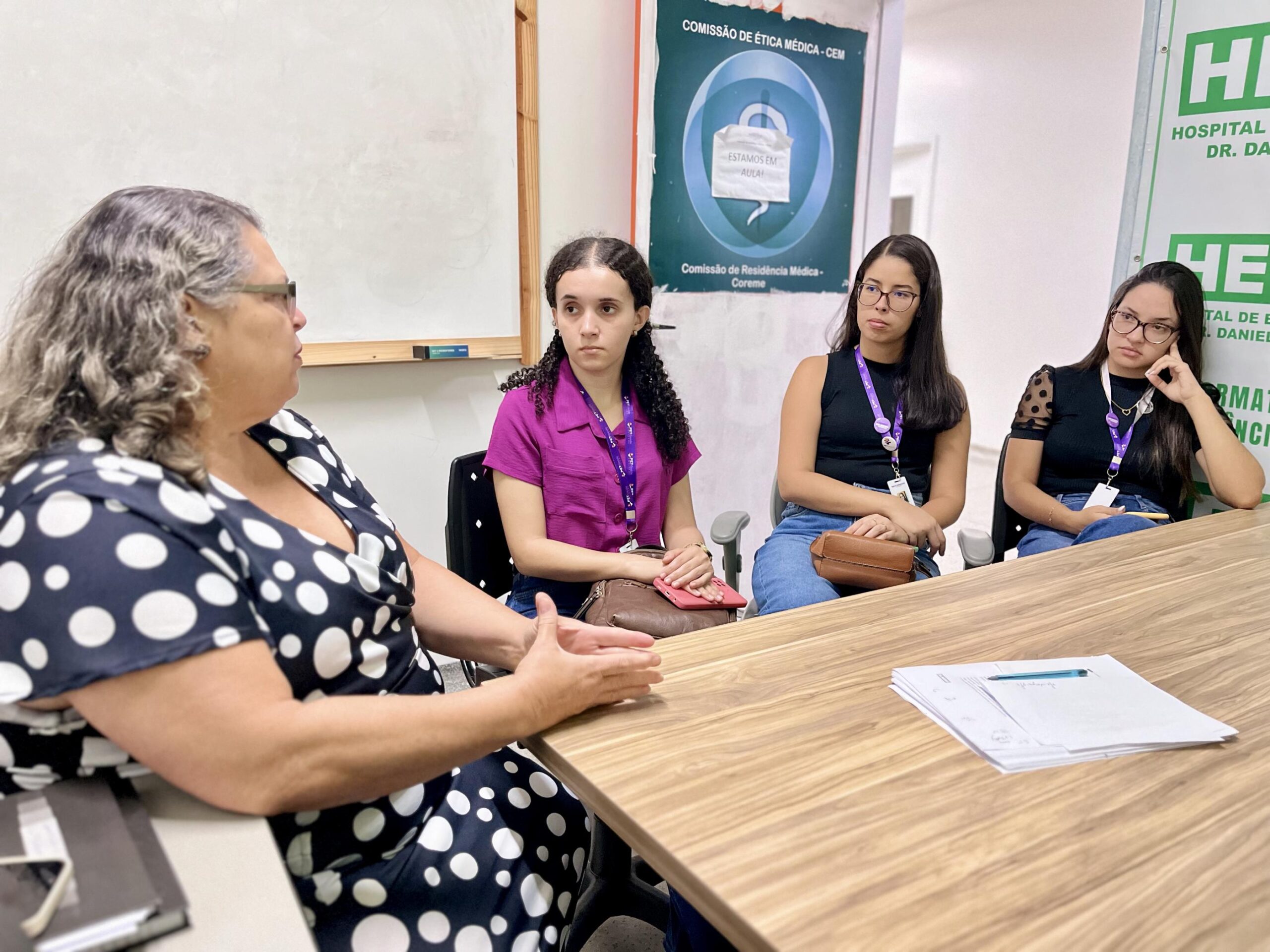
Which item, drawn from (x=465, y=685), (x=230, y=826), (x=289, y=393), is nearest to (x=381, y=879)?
(x=230, y=826)

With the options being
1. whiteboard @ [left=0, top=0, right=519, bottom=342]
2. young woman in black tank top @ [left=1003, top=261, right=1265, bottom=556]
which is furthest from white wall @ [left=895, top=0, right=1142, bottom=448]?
whiteboard @ [left=0, top=0, right=519, bottom=342]

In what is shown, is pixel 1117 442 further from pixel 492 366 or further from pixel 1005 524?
pixel 492 366

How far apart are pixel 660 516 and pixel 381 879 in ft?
4.01

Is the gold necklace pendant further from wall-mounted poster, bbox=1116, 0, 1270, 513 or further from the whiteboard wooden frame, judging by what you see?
the whiteboard wooden frame

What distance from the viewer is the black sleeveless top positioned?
2.45 meters

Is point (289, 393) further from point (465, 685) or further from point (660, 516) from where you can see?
point (465, 685)

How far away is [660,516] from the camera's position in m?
2.15

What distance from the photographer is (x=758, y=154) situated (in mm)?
3229

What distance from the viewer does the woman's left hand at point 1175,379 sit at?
98.3 inches

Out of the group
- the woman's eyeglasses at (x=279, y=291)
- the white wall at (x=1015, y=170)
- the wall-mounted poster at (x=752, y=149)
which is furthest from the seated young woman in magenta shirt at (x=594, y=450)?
the white wall at (x=1015, y=170)

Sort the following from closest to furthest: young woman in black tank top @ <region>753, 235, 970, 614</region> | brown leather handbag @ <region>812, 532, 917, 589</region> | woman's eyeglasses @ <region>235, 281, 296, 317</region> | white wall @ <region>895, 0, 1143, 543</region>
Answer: woman's eyeglasses @ <region>235, 281, 296, 317</region>, brown leather handbag @ <region>812, 532, 917, 589</region>, young woman in black tank top @ <region>753, 235, 970, 614</region>, white wall @ <region>895, 0, 1143, 543</region>

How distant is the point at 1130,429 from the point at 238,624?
8.24ft

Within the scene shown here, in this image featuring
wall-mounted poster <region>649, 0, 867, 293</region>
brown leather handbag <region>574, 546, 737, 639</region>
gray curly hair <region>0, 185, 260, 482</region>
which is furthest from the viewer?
wall-mounted poster <region>649, 0, 867, 293</region>

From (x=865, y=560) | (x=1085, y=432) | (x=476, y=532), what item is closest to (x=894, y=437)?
(x=865, y=560)
